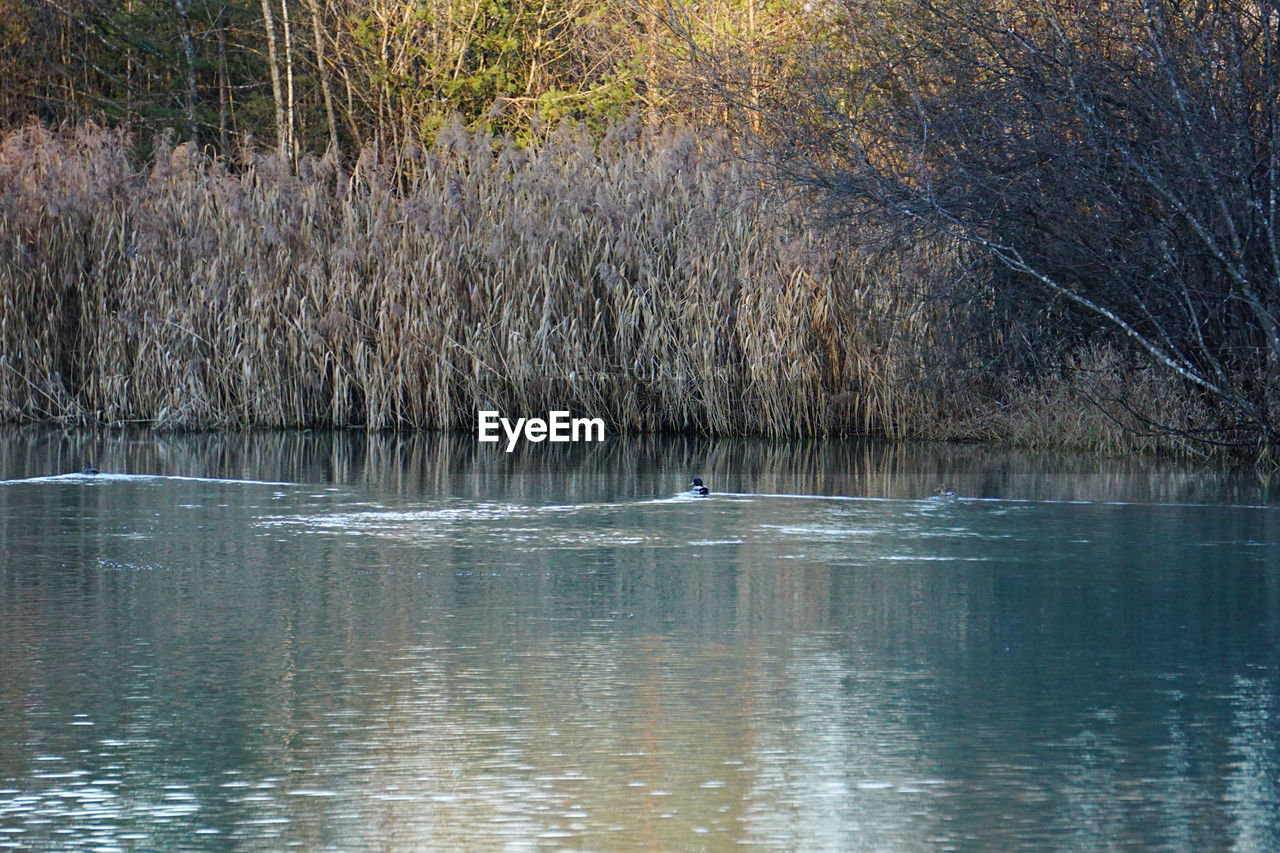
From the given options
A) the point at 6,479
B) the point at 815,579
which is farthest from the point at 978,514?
→ the point at 6,479

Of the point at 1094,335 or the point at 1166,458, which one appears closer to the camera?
the point at 1166,458

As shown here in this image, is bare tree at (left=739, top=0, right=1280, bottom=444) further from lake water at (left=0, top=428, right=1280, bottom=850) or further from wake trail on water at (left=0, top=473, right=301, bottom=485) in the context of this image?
wake trail on water at (left=0, top=473, right=301, bottom=485)

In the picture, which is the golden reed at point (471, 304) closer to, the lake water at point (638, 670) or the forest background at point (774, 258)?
the forest background at point (774, 258)

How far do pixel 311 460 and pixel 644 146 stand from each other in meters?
4.52

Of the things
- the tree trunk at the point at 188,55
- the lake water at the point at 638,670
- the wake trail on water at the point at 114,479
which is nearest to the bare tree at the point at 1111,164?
the lake water at the point at 638,670

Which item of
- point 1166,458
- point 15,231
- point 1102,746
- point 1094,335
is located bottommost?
point 1102,746

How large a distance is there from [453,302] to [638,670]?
7.37 meters

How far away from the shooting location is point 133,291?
11672 mm

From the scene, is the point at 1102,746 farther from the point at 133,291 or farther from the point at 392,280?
the point at 133,291

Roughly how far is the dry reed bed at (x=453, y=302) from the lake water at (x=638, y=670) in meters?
3.36

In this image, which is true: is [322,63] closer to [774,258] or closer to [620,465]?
[774,258]

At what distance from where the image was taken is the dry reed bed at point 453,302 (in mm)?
10836

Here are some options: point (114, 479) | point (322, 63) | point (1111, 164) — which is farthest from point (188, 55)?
point (1111, 164)

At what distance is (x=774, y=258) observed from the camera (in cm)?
1095
